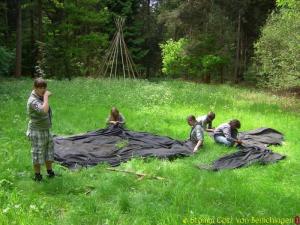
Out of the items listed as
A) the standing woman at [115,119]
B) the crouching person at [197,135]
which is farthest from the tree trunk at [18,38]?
the crouching person at [197,135]

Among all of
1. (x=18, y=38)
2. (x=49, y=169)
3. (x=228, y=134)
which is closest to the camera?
(x=49, y=169)

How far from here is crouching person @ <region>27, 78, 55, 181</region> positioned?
711cm

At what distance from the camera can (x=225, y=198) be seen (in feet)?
22.1

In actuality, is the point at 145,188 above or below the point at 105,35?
below

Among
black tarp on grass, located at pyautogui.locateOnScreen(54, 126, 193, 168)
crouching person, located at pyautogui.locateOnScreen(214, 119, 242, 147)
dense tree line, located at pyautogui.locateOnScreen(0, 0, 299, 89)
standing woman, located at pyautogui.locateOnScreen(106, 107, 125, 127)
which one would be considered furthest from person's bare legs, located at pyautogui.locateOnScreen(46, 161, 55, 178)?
dense tree line, located at pyautogui.locateOnScreen(0, 0, 299, 89)

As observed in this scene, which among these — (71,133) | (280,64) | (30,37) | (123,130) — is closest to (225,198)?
(123,130)

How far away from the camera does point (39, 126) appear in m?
7.30

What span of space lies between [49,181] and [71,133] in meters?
4.79

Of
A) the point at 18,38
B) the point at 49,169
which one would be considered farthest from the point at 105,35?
the point at 49,169

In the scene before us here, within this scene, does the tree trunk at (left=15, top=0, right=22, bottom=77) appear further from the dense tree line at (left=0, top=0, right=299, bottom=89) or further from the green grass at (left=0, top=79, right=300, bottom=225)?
the green grass at (left=0, top=79, right=300, bottom=225)

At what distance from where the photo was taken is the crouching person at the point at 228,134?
35.7ft

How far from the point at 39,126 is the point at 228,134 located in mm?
5309

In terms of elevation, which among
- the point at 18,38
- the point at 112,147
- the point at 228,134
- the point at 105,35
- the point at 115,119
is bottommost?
the point at 112,147

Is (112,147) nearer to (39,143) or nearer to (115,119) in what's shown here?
(115,119)
